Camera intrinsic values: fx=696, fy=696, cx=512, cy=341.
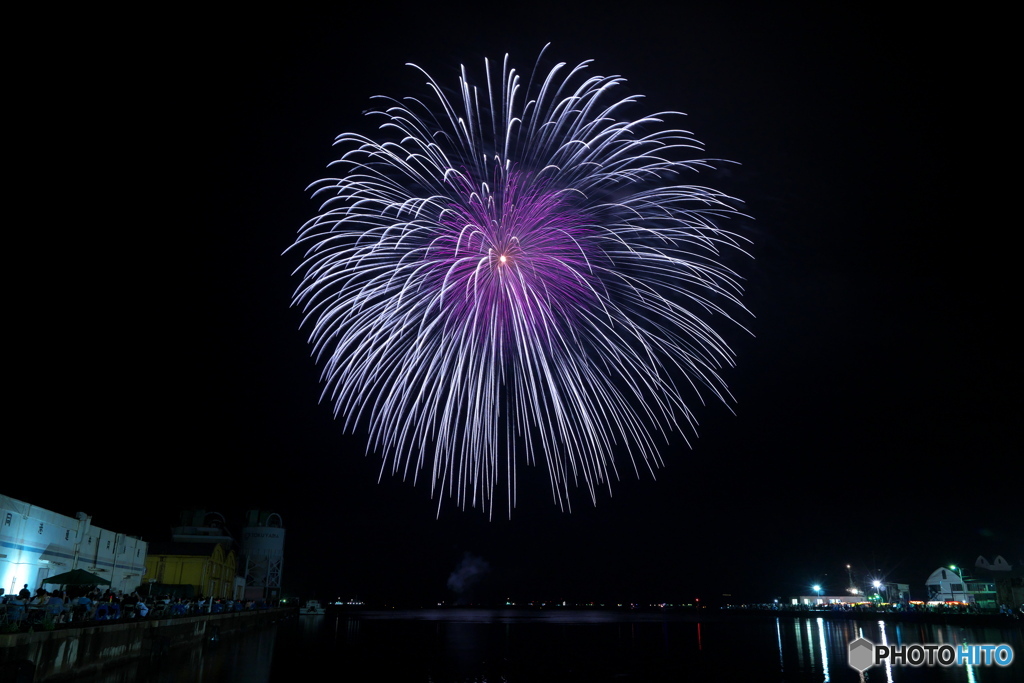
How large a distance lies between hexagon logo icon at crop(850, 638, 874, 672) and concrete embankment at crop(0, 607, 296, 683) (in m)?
32.0

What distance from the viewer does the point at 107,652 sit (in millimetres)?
27062

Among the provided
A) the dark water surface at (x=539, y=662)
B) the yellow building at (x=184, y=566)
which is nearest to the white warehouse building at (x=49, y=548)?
the dark water surface at (x=539, y=662)

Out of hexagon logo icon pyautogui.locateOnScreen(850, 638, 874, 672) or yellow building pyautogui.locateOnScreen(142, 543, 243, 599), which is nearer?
hexagon logo icon pyautogui.locateOnScreen(850, 638, 874, 672)

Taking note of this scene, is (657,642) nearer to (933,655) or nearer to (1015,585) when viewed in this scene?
(933,655)

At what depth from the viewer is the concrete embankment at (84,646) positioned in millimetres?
18875

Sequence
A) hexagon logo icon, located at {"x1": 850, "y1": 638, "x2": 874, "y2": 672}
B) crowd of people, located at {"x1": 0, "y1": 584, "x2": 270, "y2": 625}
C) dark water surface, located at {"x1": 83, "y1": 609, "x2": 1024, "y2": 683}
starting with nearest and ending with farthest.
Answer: crowd of people, located at {"x1": 0, "y1": 584, "x2": 270, "y2": 625}
dark water surface, located at {"x1": 83, "y1": 609, "x2": 1024, "y2": 683}
hexagon logo icon, located at {"x1": 850, "y1": 638, "x2": 874, "y2": 672}

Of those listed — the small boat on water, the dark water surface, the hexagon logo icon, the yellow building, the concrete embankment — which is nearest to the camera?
the concrete embankment

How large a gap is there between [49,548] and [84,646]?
48.2 ft

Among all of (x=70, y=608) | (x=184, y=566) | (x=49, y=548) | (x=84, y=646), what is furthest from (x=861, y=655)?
(x=184, y=566)

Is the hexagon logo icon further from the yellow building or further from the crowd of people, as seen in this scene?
the yellow building

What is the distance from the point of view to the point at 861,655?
37.4 m

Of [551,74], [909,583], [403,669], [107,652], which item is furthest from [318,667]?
[909,583]

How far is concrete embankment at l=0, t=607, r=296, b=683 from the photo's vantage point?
1888 centimetres

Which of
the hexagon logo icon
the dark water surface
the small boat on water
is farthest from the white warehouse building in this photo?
the small boat on water
